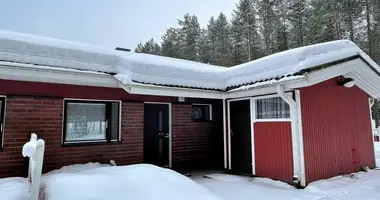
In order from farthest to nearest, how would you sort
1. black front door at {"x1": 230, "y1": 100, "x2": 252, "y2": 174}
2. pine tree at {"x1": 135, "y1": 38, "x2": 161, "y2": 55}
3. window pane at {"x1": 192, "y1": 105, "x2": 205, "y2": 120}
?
1. pine tree at {"x1": 135, "y1": 38, "x2": 161, "y2": 55}
2. window pane at {"x1": 192, "y1": 105, "x2": 205, "y2": 120}
3. black front door at {"x1": 230, "y1": 100, "x2": 252, "y2": 174}

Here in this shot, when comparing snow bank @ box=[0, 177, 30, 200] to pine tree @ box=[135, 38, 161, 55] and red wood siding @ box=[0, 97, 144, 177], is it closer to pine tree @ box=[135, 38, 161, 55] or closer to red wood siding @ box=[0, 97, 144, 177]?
red wood siding @ box=[0, 97, 144, 177]

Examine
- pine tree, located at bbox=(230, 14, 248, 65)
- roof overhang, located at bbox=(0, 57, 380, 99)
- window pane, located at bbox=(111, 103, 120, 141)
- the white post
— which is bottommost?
the white post

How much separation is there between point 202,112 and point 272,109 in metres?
2.71

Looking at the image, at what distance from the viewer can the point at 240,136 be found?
292 inches

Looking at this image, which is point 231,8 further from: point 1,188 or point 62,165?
point 1,188

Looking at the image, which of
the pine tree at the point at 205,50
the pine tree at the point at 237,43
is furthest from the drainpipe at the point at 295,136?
the pine tree at the point at 205,50

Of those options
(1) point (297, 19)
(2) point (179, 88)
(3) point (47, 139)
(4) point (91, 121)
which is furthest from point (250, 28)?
(3) point (47, 139)

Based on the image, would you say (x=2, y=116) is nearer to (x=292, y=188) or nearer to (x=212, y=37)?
(x=292, y=188)

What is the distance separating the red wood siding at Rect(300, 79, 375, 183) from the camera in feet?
19.6

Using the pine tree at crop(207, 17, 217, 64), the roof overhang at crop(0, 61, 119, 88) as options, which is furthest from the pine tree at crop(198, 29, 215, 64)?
the roof overhang at crop(0, 61, 119, 88)

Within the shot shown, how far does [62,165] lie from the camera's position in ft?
19.3

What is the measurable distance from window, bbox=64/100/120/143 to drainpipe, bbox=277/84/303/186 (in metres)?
4.01

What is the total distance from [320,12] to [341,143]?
15.6 metres

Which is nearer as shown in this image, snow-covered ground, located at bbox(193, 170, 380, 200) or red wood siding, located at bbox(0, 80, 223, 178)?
snow-covered ground, located at bbox(193, 170, 380, 200)
